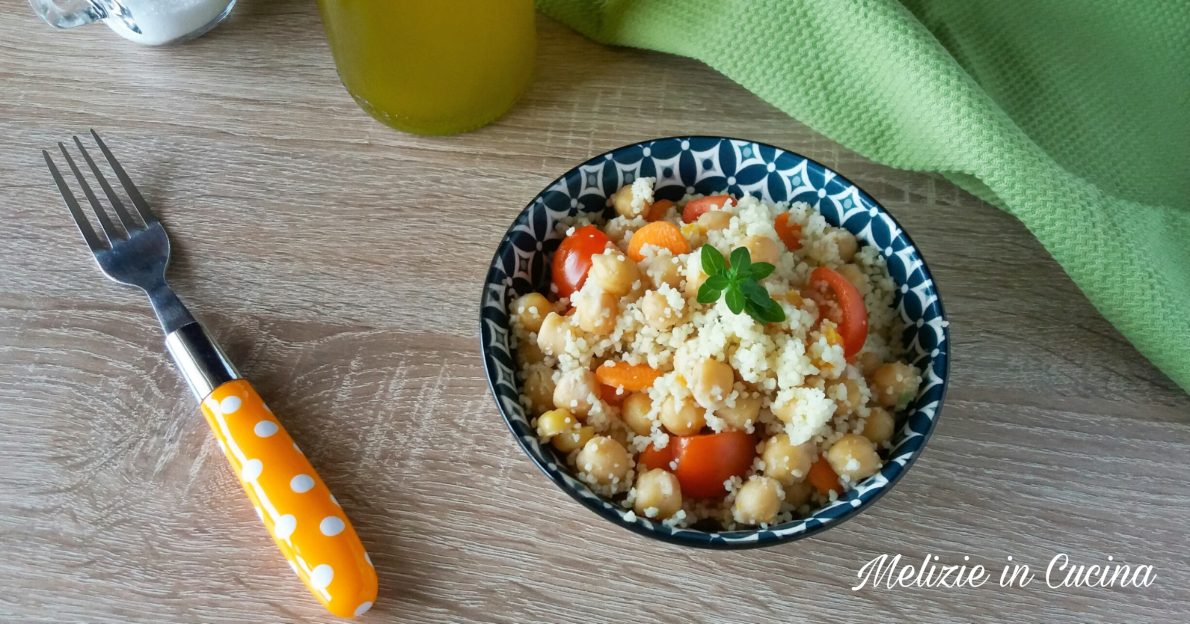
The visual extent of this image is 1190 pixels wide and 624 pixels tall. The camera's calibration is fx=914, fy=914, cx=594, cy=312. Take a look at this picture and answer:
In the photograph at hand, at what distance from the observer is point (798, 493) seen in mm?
851

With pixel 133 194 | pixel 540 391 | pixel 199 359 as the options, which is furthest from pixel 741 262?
pixel 133 194

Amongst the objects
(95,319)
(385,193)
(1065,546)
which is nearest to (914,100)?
(1065,546)

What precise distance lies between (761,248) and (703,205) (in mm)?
123

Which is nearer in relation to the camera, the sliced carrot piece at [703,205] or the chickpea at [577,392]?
the chickpea at [577,392]

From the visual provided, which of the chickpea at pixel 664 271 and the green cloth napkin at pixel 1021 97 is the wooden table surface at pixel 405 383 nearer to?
the green cloth napkin at pixel 1021 97

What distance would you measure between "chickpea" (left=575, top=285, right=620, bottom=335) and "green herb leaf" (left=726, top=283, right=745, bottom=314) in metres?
0.13

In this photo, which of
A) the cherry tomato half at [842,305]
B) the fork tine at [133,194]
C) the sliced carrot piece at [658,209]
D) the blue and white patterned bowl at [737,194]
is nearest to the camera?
the blue and white patterned bowl at [737,194]

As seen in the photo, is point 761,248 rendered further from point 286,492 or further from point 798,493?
point 286,492

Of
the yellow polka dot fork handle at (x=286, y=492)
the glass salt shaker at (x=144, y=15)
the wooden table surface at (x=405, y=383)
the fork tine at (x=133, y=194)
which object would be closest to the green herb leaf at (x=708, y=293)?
the wooden table surface at (x=405, y=383)

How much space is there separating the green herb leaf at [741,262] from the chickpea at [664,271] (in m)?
0.08

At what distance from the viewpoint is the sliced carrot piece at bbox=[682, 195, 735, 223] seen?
3.15 ft

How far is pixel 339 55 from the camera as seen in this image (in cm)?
112

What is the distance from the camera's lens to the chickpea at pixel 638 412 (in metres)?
0.86

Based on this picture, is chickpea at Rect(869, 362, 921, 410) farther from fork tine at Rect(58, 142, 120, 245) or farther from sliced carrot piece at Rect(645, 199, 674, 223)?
fork tine at Rect(58, 142, 120, 245)
